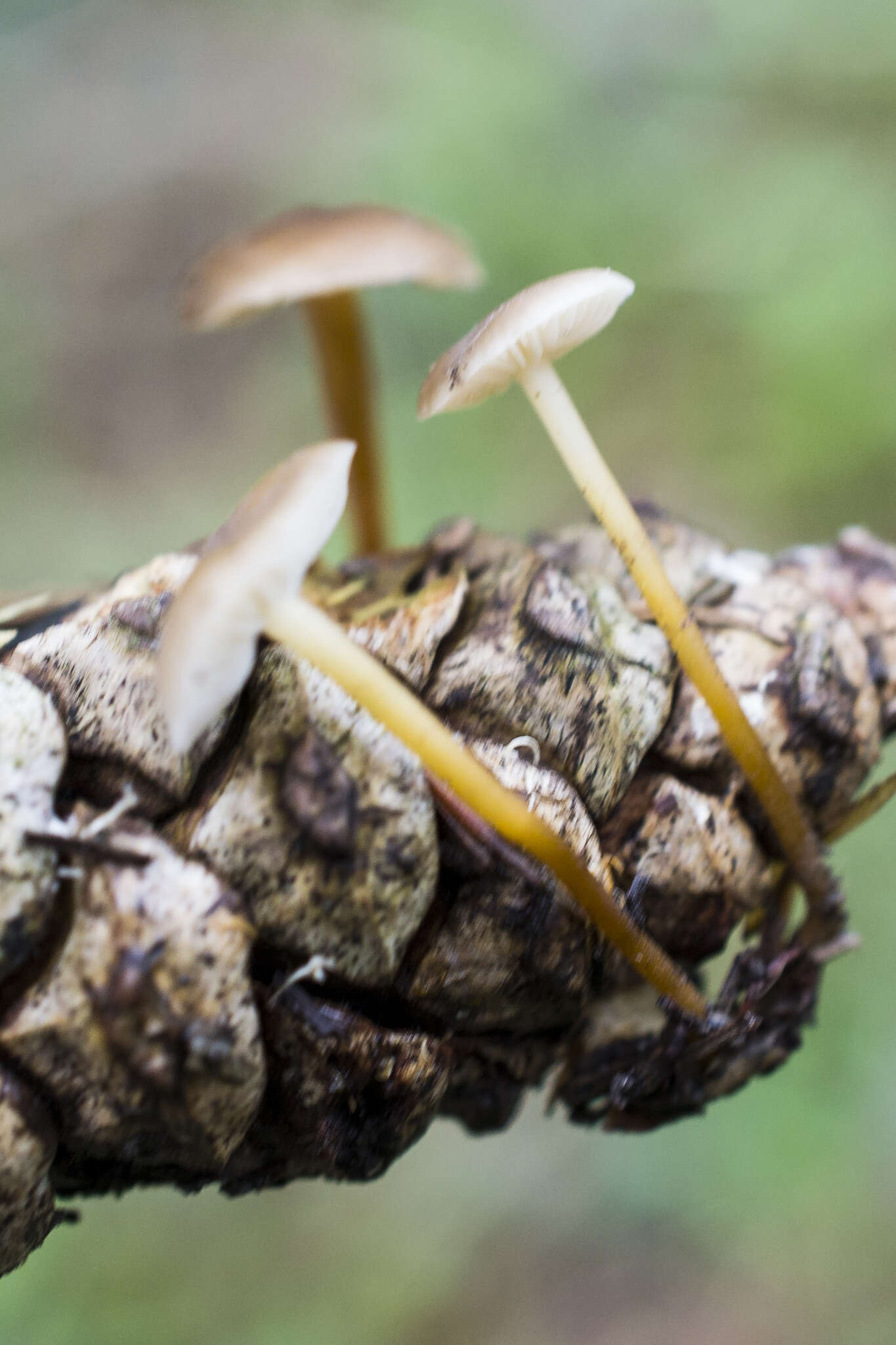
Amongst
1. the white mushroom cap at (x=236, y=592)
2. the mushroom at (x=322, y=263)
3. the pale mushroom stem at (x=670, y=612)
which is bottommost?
the pale mushroom stem at (x=670, y=612)

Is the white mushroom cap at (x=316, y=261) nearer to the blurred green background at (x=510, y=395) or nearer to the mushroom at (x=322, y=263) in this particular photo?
the mushroom at (x=322, y=263)

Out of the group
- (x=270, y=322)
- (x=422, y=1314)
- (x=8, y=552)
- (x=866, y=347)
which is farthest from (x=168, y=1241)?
(x=866, y=347)

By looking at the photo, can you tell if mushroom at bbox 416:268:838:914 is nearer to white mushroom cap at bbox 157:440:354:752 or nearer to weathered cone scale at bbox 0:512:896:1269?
weathered cone scale at bbox 0:512:896:1269

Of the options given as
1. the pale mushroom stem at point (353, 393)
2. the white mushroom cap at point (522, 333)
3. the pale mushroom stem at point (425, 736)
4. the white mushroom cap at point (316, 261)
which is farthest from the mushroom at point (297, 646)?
the pale mushroom stem at point (353, 393)

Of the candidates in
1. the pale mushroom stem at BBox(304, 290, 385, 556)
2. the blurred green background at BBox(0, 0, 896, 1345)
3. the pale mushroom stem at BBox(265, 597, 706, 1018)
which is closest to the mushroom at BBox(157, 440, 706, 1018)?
the pale mushroom stem at BBox(265, 597, 706, 1018)

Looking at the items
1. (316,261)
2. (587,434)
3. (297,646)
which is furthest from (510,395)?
(297,646)
